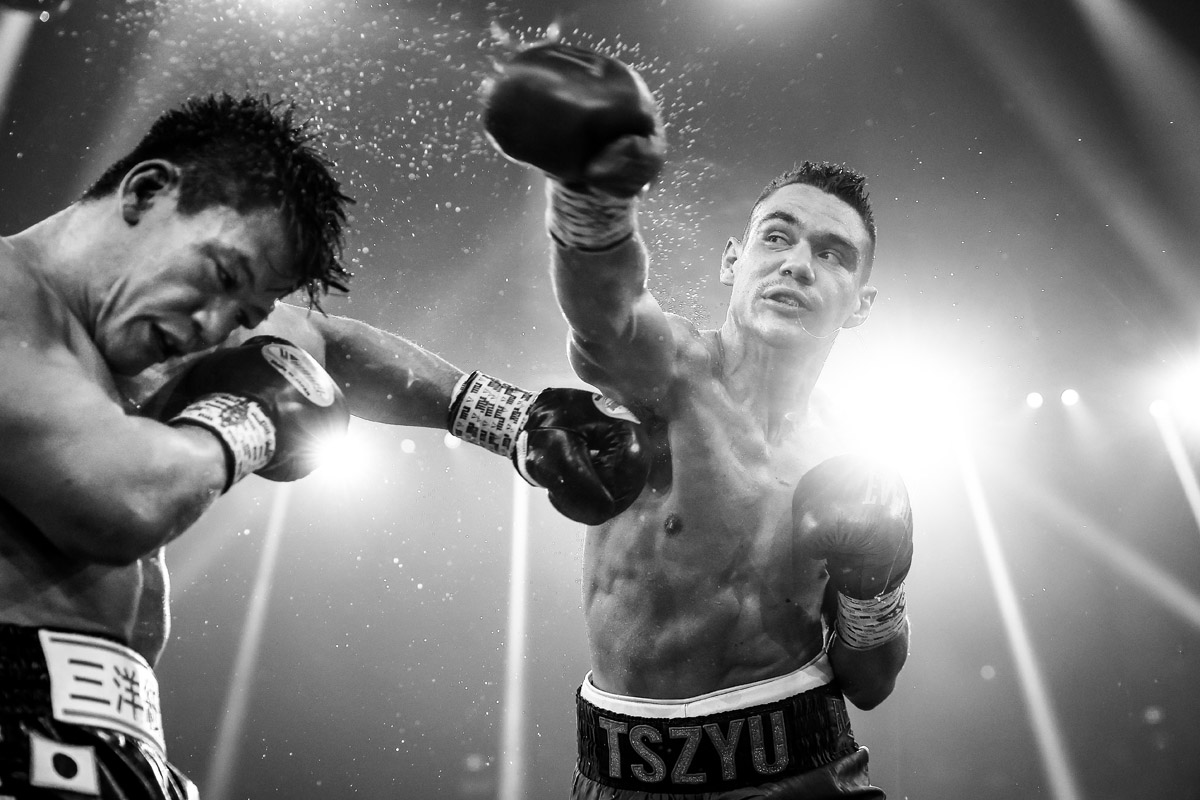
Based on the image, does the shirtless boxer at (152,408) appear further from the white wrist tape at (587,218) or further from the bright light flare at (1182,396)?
the bright light flare at (1182,396)

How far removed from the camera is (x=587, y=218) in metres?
1.66

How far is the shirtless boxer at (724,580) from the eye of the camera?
6.72 ft

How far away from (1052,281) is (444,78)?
4.81 m

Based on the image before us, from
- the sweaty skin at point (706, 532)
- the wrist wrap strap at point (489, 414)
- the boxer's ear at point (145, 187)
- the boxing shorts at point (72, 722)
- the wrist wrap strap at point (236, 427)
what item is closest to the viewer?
the boxing shorts at point (72, 722)

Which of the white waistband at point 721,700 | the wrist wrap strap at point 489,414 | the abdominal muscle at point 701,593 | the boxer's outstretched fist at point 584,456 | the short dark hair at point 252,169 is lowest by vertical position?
the white waistband at point 721,700

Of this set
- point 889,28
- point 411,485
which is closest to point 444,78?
point 889,28

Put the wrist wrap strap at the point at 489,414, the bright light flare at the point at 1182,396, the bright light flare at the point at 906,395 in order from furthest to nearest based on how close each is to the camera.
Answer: the bright light flare at the point at 906,395 < the bright light flare at the point at 1182,396 < the wrist wrap strap at the point at 489,414

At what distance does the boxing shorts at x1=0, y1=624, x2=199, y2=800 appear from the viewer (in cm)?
119

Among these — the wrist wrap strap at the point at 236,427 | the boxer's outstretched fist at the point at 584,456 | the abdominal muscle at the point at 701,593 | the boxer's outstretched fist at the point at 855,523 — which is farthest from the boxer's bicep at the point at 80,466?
the boxer's outstretched fist at the point at 855,523

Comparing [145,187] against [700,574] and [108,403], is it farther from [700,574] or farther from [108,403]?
[700,574]

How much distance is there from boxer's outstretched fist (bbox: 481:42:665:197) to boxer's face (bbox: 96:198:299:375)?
19.5 inches

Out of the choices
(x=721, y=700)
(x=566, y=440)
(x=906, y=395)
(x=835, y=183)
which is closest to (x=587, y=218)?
(x=566, y=440)

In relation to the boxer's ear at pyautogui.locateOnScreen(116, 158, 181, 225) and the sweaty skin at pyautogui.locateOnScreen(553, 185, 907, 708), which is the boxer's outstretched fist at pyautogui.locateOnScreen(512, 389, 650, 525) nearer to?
the sweaty skin at pyautogui.locateOnScreen(553, 185, 907, 708)

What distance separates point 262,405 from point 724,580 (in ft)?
4.00
